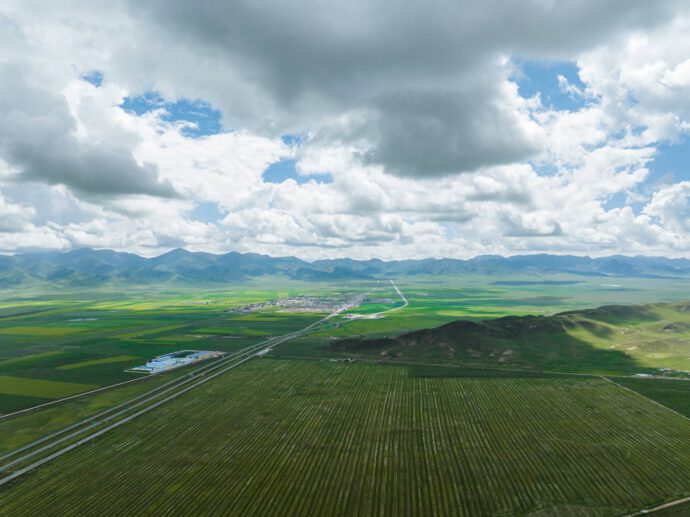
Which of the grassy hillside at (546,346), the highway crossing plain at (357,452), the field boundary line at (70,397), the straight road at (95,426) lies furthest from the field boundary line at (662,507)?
the field boundary line at (70,397)

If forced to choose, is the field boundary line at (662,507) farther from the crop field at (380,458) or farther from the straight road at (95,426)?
the straight road at (95,426)

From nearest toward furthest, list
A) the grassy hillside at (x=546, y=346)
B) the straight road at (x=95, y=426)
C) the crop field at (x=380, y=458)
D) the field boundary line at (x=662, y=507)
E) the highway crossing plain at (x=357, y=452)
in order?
the field boundary line at (x=662, y=507) → the crop field at (x=380, y=458) → the highway crossing plain at (x=357, y=452) → the straight road at (x=95, y=426) → the grassy hillside at (x=546, y=346)

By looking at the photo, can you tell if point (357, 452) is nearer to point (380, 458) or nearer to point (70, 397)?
point (380, 458)

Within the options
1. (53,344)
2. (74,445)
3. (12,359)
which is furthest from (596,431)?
(53,344)

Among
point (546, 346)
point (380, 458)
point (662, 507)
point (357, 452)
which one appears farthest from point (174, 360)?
point (546, 346)

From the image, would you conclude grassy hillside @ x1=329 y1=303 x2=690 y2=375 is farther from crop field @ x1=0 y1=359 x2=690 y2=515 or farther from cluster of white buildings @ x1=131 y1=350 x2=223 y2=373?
cluster of white buildings @ x1=131 y1=350 x2=223 y2=373

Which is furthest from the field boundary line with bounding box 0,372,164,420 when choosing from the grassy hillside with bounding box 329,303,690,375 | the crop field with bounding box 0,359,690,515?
the grassy hillside with bounding box 329,303,690,375

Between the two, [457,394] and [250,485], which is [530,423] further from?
[250,485]
